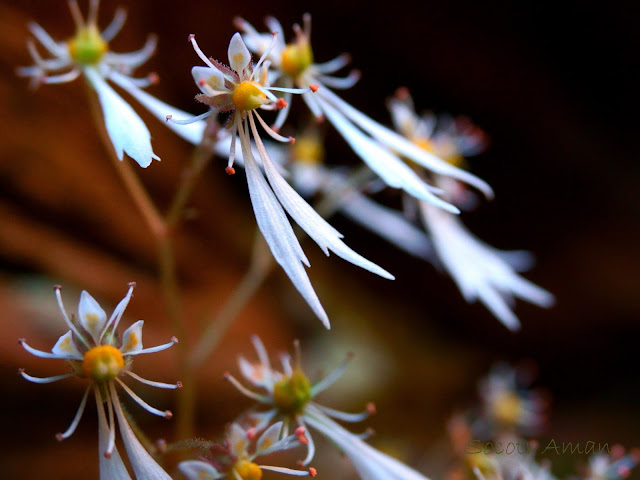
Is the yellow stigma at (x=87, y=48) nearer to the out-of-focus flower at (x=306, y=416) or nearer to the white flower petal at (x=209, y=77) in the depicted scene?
the white flower petal at (x=209, y=77)

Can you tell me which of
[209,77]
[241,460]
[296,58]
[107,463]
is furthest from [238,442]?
[296,58]

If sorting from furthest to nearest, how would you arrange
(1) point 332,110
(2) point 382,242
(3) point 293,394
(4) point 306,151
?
(2) point 382,242 < (4) point 306,151 < (1) point 332,110 < (3) point 293,394

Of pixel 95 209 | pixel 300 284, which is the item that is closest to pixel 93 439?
pixel 95 209

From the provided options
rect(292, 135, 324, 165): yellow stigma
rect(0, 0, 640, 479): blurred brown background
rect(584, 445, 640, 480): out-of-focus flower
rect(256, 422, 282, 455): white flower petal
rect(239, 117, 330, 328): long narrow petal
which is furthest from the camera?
rect(292, 135, 324, 165): yellow stigma

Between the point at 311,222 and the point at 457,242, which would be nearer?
the point at 311,222

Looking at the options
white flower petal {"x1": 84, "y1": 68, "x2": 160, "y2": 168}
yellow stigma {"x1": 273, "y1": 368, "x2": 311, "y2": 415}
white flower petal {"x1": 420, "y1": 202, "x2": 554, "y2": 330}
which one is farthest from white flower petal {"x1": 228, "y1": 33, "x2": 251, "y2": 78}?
white flower petal {"x1": 420, "y1": 202, "x2": 554, "y2": 330}

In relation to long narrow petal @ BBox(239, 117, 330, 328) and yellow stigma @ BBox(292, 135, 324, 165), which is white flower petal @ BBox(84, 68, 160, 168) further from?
yellow stigma @ BBox(292, 135, 324, 165)

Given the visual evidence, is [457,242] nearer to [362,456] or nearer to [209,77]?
[362,456]
